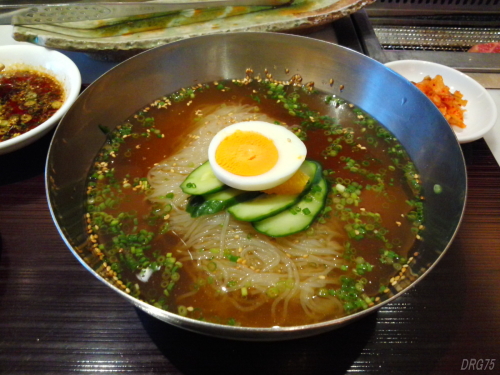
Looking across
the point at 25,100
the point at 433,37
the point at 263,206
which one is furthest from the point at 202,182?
the point at 433,37

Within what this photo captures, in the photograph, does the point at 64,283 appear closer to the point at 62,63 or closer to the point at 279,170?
the point at 279,170

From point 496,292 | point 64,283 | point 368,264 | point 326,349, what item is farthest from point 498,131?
point 64,283

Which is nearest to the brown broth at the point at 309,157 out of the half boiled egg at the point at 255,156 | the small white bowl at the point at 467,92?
the half boiled egg at the point at 255,156

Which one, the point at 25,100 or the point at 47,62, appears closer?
the point at 25,100

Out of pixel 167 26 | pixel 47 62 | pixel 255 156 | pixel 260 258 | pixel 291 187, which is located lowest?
pixel 260 258

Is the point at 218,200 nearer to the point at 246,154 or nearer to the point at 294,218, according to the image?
the point at 246,154
